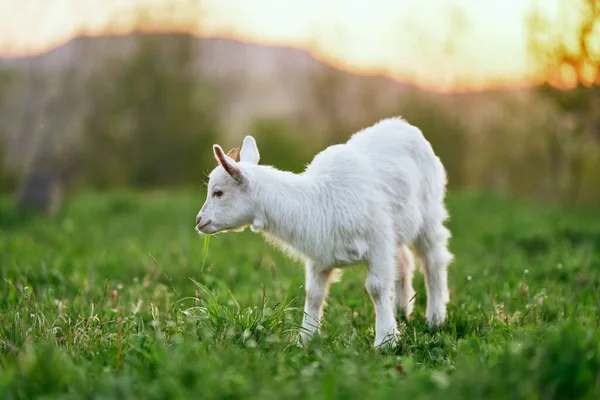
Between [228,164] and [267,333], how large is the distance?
44.6 inches

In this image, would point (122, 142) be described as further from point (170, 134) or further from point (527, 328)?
point (527, 328)

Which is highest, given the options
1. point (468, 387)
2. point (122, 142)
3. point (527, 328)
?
point (468, 387)

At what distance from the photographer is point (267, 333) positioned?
4059 millimetres

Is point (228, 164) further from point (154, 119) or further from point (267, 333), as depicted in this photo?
point (154, 119)

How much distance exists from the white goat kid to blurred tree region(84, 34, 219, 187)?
739 inches

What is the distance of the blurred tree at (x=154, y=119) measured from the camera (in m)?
23.8

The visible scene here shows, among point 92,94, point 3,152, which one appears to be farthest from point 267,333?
point 3,152

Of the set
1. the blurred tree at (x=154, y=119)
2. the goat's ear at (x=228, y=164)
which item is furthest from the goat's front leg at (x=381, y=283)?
the blurred tree at (x=154, y=119)

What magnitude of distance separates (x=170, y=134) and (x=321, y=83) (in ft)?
20.1

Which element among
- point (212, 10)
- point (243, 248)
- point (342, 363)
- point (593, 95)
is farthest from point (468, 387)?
point (212, 10)

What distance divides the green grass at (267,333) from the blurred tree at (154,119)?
15.7m

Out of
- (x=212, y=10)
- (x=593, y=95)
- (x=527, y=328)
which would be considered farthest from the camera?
(x=212, y=10)

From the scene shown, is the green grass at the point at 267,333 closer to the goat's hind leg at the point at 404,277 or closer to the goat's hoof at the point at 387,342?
the goat's hoof at the point at 387,342

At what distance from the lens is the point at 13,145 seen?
22422 mm
